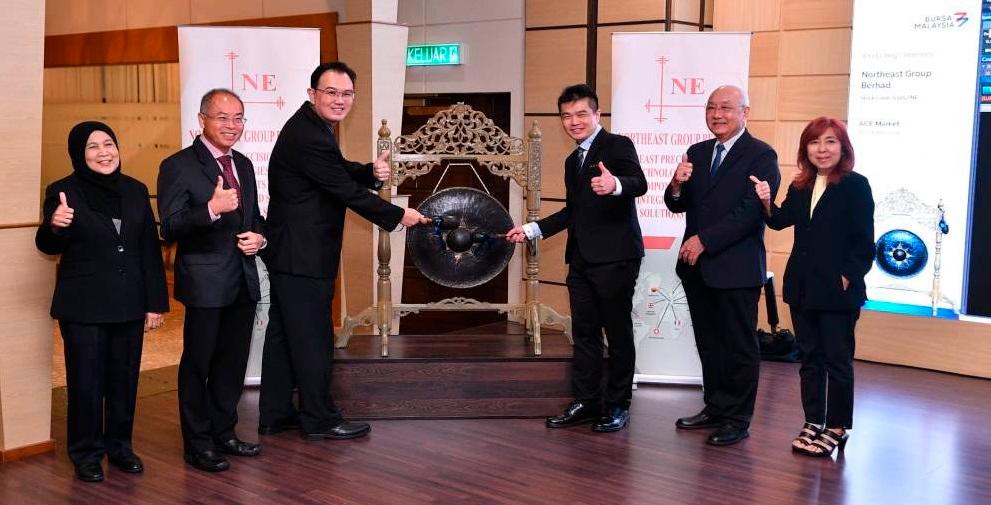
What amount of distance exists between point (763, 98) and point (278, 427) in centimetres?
368

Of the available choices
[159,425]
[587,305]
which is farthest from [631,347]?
[159,425]

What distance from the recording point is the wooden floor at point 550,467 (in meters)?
3.71

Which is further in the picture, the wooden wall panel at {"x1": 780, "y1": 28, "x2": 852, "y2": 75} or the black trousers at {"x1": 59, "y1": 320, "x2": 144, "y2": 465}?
the wooden wall panel at {"x1": 780, "y1": 28, "x2": 852, "y2": 75}

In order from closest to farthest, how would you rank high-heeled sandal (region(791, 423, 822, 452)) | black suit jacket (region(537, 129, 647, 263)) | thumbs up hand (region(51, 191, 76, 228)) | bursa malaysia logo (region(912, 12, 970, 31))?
thumbs up hand (region(51, 191, 76, 228))
high-heeled sandal (region(791, 423, 822, 452))
black suit jacket (region(537, 129, 647, 263))
bursa malaysia logo (region(912, 12, 970, 31))

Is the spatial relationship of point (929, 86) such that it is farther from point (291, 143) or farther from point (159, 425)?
point (159, 425)

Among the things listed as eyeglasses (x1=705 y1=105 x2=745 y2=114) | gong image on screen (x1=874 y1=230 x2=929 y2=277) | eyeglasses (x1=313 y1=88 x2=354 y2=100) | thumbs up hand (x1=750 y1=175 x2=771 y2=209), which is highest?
eyeglasses (x1=313 y1=88 x2=354 y2=100)

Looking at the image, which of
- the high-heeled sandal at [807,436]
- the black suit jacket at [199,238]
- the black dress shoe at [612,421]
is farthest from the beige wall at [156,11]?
the high-heeled sandal at [807,436]

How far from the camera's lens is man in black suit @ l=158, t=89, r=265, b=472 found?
12.4 feet

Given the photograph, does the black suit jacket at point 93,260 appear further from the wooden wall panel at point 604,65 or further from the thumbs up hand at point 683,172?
the wooden wall panel at point 604,65

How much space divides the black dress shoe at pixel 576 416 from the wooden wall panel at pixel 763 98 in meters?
2.66

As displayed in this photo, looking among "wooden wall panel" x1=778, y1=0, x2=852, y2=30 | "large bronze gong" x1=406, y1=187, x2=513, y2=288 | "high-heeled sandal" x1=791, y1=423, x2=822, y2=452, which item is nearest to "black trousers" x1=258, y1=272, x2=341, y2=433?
"large bronze gong" x1=406, y1=187, x2=513, y2=288

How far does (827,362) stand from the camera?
162 inches

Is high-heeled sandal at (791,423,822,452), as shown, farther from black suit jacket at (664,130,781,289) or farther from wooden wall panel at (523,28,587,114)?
wooden wall panel at (523,28,587,114)

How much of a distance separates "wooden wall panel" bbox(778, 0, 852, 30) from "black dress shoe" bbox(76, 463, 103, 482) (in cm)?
462
